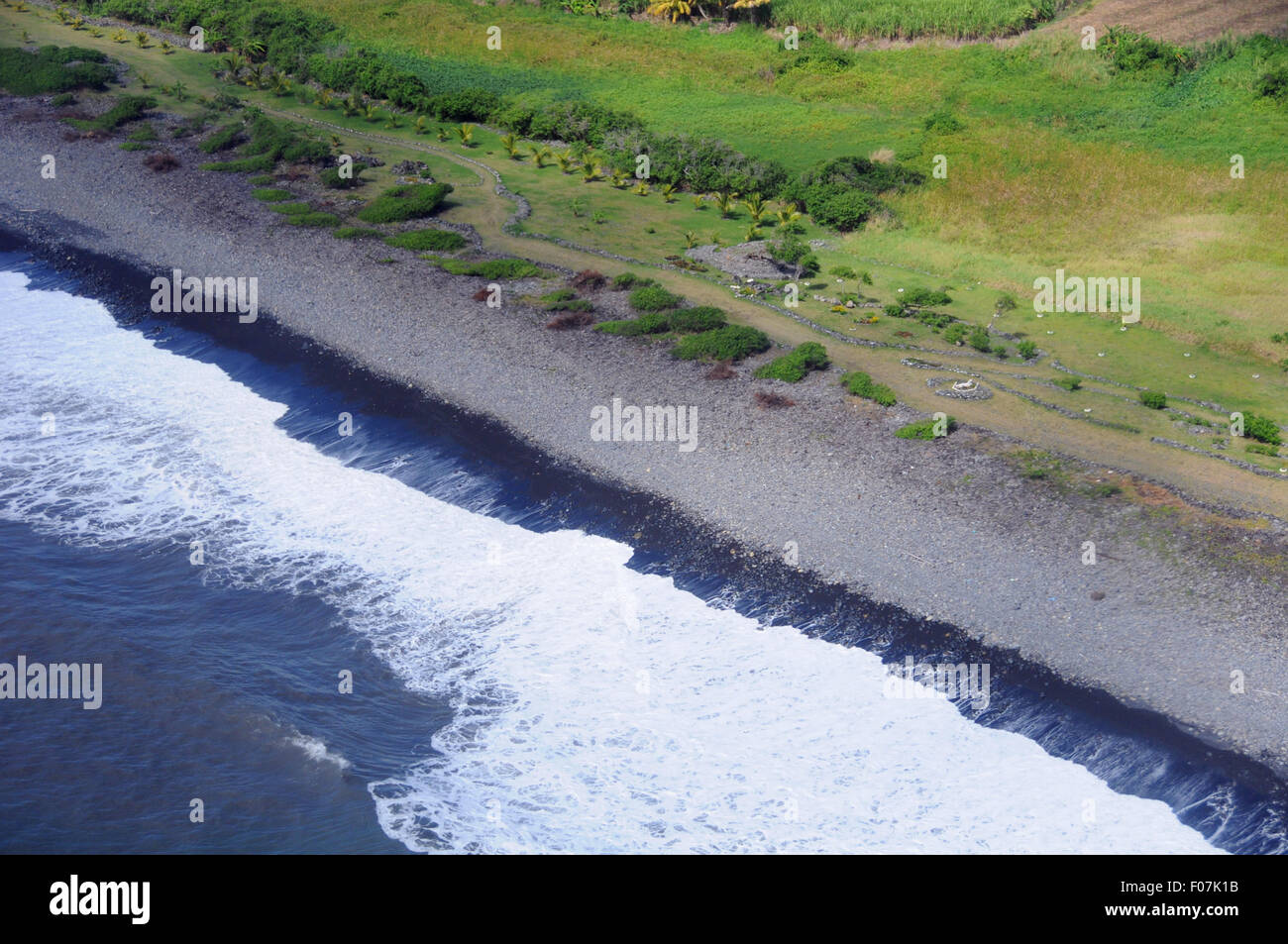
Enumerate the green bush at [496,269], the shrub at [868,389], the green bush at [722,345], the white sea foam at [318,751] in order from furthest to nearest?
the green bush at [496,269] → the green bush at [722,345] → the shrub at [868,389] → the white sea foam at [318,751]

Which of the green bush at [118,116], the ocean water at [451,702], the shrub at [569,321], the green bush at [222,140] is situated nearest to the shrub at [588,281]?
the shrub at [569,321]

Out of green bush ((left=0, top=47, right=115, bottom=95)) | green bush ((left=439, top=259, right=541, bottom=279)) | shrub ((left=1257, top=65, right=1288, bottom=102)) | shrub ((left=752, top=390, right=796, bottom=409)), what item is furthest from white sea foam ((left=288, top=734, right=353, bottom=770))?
shrub ((left=1257, top=65, right=1288, bottom=102))

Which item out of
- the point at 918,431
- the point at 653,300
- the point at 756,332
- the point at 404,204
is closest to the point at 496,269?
the point at 653,300

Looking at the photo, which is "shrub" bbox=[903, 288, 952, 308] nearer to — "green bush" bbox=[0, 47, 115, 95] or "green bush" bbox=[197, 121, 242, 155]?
"green bush" bbox=[197, 121, 242, 155]

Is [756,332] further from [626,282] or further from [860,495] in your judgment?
[860,495]

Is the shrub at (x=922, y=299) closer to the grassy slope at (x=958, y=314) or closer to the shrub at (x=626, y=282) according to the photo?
the grassy slope at (x=958, y=314)

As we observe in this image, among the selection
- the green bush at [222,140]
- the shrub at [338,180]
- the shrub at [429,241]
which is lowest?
the shrub at [429,241]
